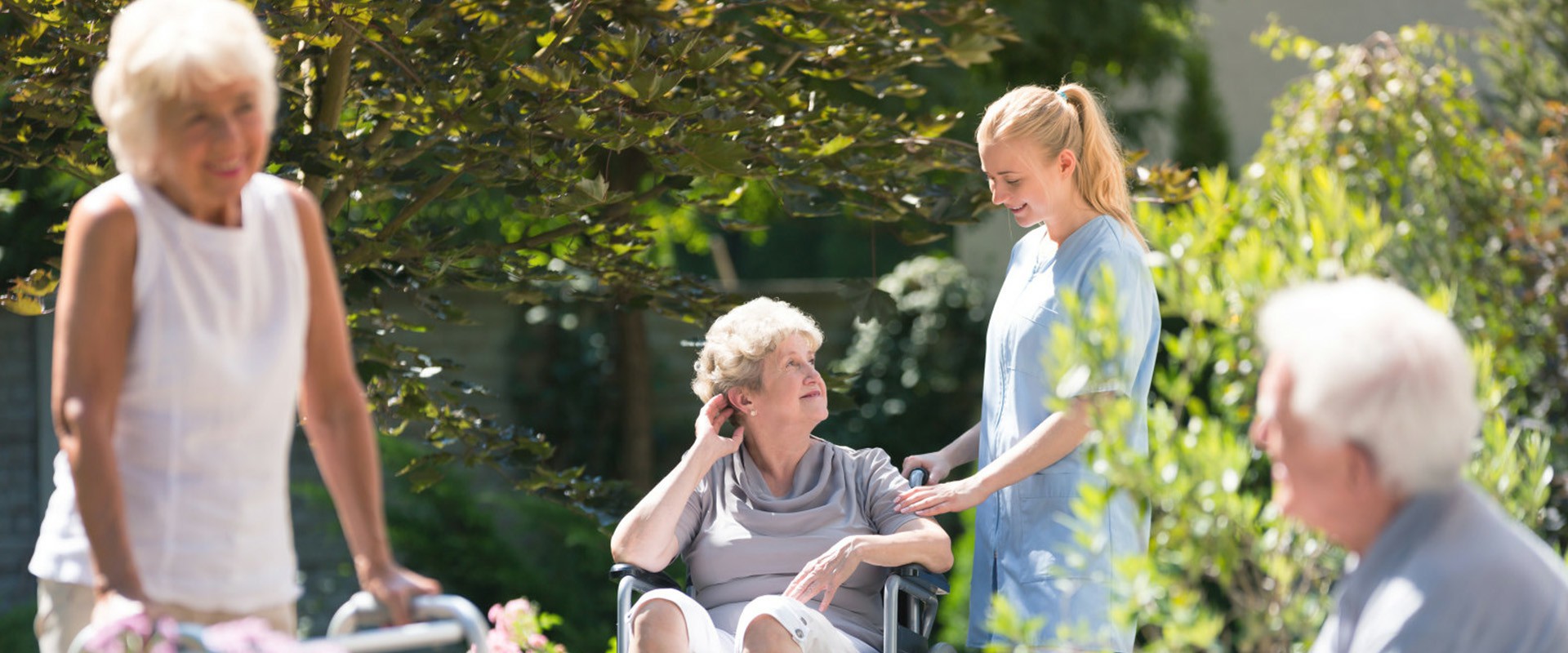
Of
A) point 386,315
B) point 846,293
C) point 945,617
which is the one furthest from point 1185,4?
point 386,315

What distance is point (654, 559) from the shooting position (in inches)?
113

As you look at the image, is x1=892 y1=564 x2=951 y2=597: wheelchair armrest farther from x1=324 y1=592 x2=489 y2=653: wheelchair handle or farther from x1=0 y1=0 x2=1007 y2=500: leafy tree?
x1=324 y1=592 x2=489 y2=653: wheelchair handle

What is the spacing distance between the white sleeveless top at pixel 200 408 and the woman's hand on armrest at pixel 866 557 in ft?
4.38

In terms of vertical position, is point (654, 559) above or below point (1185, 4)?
below

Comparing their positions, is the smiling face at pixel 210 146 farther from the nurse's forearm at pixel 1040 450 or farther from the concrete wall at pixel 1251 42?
the concrete wall at pixel 1251 42

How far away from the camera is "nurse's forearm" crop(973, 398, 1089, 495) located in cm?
238

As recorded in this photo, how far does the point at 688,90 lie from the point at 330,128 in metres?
0.79

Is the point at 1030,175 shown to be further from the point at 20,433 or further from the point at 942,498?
the point at 20,433

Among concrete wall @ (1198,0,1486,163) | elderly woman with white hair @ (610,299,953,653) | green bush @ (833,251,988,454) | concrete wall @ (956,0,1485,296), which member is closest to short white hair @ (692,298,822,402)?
elderly woman with white hair @ (610,299,953,653)

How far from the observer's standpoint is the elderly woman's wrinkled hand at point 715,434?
291 centimetres

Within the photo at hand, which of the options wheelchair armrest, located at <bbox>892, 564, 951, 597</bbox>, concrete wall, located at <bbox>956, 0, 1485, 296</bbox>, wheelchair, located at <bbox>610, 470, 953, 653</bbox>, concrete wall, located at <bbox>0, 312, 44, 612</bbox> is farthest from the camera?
concrete wall, located at <bbox>956, 0, 1485, 296</bbox>

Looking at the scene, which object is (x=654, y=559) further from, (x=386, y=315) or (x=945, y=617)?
(x=945, y=617)

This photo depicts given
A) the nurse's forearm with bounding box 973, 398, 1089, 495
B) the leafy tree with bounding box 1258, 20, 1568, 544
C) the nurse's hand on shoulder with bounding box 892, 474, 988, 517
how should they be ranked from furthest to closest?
1. the leafy tree with bounding box 1258, 20, 1568, 544
2. the nurse's hand on shoulder with bounding box 892, 474, 988, 517
3. the nurse's forearm with bounding box 973, 398, 1089, 495

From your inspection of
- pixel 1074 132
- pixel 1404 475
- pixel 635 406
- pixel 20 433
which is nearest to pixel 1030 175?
pixel 1074 132
